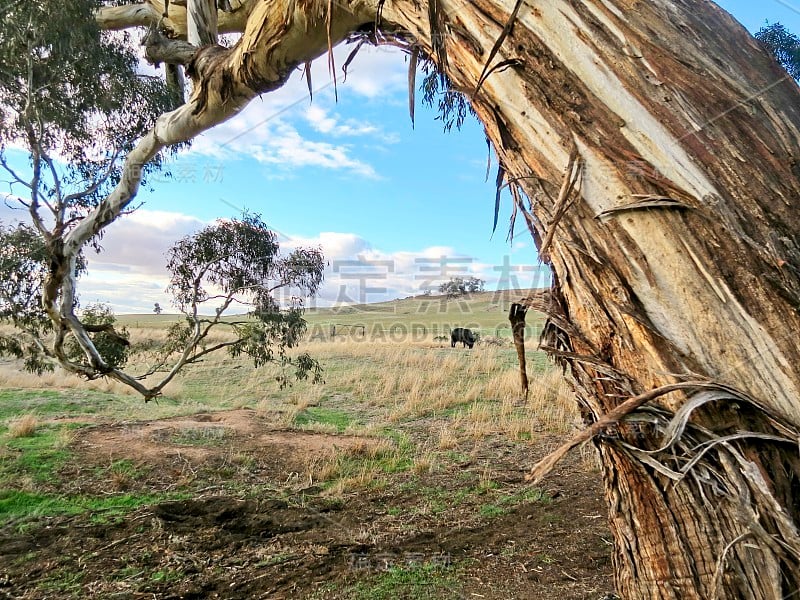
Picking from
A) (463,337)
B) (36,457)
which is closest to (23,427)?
(36,457)

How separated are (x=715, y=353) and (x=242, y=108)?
2.70 m

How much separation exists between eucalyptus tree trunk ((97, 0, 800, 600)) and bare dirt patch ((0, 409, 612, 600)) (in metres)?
2.29

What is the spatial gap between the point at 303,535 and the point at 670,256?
3.59 m

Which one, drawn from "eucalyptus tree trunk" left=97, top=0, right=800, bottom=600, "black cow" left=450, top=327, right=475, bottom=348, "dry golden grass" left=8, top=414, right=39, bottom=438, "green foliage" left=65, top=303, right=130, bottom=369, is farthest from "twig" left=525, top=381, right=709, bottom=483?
"black cow" left=450, top=327, right=475, bottom=348

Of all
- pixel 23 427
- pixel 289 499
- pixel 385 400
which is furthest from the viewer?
pixel 385 400

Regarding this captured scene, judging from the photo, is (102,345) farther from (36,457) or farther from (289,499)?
(289,499)

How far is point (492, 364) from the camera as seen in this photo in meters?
12.5

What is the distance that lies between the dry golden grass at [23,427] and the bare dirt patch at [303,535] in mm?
892

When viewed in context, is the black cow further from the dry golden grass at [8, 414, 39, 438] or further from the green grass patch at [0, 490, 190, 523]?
the green grass patch at [0, 490, 190, 523]

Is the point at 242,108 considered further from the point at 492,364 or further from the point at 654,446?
the point at 492,364

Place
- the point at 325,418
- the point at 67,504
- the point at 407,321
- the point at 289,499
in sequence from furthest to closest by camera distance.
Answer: the point at 407,321 → the point at 325,418 → the point at 289,499 → the point at 67,504

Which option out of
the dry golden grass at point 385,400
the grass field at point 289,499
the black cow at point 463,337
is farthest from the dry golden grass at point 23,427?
the black cow at point 463,337

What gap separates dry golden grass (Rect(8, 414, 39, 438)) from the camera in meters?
6.08

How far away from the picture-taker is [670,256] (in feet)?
2.97
